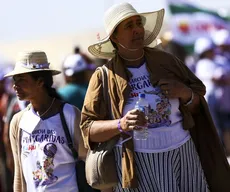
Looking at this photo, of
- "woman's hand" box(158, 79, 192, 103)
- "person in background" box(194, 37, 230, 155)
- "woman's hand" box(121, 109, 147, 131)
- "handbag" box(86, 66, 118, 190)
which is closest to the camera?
"woman's hand" box(121, 109, 147, 131)

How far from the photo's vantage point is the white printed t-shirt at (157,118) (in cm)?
584

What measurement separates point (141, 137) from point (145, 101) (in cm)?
24

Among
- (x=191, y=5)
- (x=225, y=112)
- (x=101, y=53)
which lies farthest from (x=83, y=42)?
(x=101, y=53)

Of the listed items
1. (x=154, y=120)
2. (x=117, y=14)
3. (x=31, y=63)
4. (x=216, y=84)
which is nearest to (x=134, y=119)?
(x=154, y=120)

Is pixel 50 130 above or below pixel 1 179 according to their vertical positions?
above

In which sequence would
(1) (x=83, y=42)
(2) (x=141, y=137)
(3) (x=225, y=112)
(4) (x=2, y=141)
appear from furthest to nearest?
(1) (x=83, y=42)
(3) (x=225, y=112)
(4) (x=2, y=141)
(2) (x=141, y=137)

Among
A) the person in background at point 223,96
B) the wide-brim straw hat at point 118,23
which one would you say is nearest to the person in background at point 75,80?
the wide-brim straw hat at point 118,23

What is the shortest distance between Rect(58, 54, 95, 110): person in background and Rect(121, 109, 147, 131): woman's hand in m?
2.95

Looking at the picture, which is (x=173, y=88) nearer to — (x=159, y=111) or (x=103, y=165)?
(x=159, y=111)

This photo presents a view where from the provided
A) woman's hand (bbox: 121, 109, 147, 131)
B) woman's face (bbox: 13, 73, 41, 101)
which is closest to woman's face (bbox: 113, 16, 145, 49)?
woman's hand (bbox: 121, 109, 147, 131)

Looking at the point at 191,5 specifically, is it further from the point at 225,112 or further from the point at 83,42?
the point at 83,42

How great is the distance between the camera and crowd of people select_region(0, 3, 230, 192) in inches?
231

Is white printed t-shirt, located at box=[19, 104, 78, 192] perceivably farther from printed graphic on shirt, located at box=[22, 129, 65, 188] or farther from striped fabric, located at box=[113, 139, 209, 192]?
striped fabric, located at box=[113, 139, 209, 192]

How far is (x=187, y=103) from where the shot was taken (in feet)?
19.5
